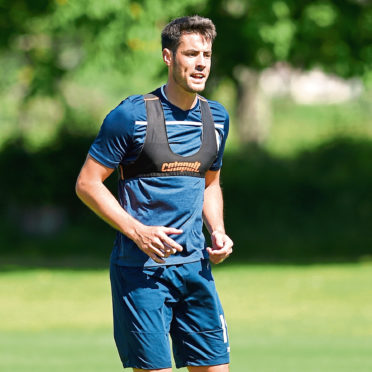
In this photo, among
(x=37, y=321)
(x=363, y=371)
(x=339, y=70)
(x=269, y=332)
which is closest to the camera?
(x=363, y=371)

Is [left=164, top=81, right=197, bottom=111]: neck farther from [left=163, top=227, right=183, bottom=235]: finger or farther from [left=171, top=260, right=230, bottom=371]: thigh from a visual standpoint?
[left=171, top=260, right=230, bottom=371]: thigh

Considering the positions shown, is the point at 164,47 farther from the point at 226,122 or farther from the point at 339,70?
the point at 339,70

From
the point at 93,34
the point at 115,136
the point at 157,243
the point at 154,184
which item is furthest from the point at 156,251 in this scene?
the point at 93,34

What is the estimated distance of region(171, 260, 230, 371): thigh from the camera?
4797 millimetres

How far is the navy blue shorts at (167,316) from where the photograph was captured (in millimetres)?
4695

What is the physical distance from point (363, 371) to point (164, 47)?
455 centimetres

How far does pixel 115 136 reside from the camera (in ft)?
15.0

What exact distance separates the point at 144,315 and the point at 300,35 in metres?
12.1

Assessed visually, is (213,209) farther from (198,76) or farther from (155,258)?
(198,76)

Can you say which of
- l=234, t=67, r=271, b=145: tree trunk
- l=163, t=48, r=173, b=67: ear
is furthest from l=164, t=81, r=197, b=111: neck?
l=234, t=67, r=271, b=145: tree trunk

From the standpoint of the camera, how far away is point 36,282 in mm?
16781

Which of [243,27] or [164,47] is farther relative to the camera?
[243,27]

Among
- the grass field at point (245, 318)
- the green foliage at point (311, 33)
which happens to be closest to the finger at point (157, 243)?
the grass field at point (245, 318)

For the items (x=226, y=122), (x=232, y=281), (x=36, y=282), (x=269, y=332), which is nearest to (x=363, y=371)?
(x=269, y=332)
